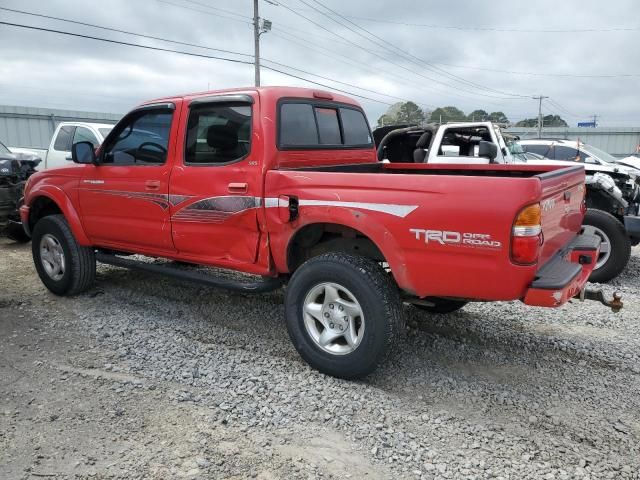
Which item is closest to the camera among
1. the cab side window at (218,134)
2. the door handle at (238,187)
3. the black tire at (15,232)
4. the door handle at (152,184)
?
the door handle at (238,187)

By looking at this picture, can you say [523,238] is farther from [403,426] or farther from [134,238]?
[134,238]

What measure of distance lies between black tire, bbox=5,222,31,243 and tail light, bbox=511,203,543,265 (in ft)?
26.0

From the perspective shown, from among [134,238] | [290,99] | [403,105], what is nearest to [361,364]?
[290,99]

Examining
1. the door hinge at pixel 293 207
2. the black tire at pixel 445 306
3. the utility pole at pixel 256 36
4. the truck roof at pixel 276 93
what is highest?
the utility pole at pixel 256 36

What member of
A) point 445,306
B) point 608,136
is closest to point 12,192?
point 445,306

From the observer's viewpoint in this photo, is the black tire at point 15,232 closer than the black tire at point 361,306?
No

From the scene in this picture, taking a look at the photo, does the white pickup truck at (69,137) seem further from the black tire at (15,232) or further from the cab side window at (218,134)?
the cab side window at (218,134)

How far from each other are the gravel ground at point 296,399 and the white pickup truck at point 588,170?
4.17 feet

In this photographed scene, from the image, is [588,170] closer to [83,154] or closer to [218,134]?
[218,134]

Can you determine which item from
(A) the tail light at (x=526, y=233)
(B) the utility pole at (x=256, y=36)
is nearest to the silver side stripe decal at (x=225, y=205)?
(A) the tail light at (x=526, y=233)

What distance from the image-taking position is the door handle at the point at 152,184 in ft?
14.3

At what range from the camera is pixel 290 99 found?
407cm

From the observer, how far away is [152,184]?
439 centimetres

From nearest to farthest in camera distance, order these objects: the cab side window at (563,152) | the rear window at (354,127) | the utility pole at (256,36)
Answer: the rear window at (354,127) < the cab side window at (563,152) < the utility pole at (256,36)
